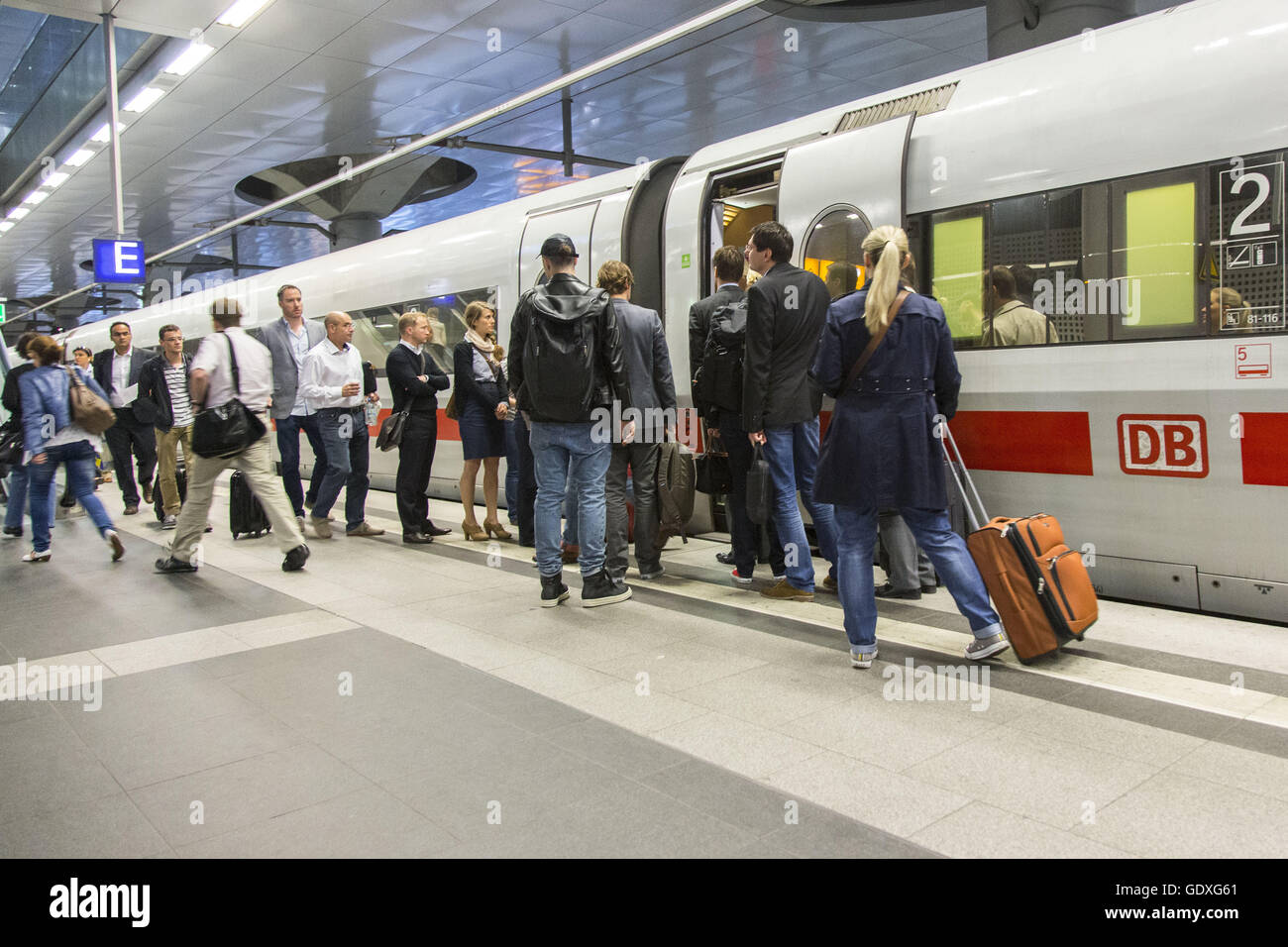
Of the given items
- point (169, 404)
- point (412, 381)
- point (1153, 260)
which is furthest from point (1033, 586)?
point (169, 404)

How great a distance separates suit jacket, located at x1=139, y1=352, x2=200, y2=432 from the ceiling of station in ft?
13.0

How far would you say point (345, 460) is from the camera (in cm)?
763

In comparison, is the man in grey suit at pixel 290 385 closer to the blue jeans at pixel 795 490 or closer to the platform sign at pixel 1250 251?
the blue jeans at pixel 795 490

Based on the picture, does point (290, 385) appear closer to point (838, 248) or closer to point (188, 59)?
point (838, 248)

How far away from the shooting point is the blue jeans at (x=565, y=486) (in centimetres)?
529

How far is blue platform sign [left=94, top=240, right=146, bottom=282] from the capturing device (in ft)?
44.1

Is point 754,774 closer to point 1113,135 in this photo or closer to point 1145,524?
point 1145,524

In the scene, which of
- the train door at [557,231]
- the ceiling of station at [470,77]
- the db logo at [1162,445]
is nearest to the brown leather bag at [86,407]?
the train door at [557,231]

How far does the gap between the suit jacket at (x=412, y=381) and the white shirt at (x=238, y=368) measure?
1168 mm

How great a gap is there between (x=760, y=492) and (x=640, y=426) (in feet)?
3.11

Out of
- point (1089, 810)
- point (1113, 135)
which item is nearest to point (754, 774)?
point (1089, 810)

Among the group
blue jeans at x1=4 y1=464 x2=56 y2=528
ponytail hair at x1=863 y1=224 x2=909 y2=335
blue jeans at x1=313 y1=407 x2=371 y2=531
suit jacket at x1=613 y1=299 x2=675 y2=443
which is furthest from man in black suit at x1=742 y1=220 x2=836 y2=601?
blue jeans at x1=4 y1=464 x2=56 y2=528

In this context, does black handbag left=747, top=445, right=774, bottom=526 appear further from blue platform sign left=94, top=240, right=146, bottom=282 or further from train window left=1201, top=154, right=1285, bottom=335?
blue platform sign left=94, top=240, right=146, bottom=282
